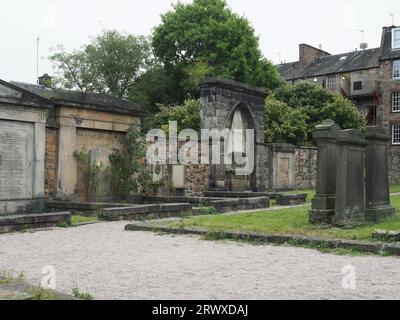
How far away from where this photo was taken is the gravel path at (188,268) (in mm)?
5340

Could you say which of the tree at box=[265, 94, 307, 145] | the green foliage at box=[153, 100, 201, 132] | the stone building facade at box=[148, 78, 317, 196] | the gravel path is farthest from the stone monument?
the tree at box=[265, 94, 307, 145]

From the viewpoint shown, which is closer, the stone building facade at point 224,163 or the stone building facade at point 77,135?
the stone building facade at point 77,135

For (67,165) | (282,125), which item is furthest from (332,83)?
(67,165)

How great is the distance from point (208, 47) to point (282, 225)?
2864 cm

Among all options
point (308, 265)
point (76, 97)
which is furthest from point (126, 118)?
point (308, 265)

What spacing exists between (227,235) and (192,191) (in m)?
10.5

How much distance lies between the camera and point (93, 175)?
609 inches

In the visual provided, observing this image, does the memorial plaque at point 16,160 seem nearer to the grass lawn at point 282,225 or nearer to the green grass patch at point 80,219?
the green grass patch at point 80,219

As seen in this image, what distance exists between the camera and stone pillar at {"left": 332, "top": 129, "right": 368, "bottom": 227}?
1045 centimetres

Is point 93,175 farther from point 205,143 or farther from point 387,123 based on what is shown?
point 387,123

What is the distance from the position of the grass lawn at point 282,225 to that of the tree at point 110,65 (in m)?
36.2

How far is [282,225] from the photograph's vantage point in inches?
419

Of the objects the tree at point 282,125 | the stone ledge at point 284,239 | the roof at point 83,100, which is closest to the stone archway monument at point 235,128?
the roof at point 83,100

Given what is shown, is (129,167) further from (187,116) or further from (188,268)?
(187,116)
